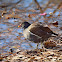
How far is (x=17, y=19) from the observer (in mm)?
8984

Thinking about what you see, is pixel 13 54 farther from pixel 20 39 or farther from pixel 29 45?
pixel 20 39

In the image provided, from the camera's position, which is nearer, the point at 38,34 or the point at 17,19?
the point at 38,34

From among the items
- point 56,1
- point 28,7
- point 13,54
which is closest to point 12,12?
point 28,7

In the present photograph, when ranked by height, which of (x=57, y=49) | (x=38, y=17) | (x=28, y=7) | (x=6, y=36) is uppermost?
(x=28, y=7)

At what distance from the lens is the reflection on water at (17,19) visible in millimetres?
6227

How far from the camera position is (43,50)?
575 cm

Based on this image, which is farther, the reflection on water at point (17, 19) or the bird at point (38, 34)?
the reflection on water at point (17, 19)

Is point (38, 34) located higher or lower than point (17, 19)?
lower

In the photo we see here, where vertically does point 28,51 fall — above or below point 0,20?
below

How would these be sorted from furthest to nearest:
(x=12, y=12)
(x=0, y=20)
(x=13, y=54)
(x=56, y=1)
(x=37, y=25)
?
(x=56, y=1)
(x=12, y=12)
(x=0, y=20)
(x=37, y=25)
(x=13, y=54)

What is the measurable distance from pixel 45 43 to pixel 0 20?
3311 millimetres

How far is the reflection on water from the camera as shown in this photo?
623 centimetres

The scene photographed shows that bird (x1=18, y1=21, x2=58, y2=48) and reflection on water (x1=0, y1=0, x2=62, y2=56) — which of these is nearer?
bird (x1=18, y1=21, x2=58, y2=48)

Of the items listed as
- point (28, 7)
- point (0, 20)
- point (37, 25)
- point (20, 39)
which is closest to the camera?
point (37, 25)
